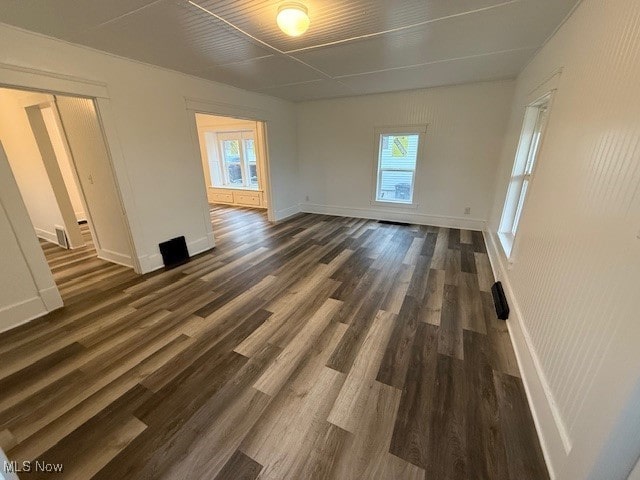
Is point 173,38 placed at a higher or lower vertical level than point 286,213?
higher

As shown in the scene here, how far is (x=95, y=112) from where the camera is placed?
8.79 ft

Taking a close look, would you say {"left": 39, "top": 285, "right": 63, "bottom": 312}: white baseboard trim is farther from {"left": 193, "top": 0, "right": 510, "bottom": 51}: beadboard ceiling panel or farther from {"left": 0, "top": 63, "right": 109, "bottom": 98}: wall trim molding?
{"left": 193, "top": 0, "right": 510, "bottom": 51}: beadboard ceiling panel

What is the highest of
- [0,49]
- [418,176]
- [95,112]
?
[0,49]

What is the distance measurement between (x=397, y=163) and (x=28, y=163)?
6.32 meters

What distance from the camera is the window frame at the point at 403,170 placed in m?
4.71

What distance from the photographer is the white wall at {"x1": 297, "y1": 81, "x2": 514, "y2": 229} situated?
14.0 feet

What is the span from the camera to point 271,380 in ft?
5.66

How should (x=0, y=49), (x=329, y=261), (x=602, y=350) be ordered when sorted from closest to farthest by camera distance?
(x=602, y=350), (x=0, y=49), (x=329, y=261)

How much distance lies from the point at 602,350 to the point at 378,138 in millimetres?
4734

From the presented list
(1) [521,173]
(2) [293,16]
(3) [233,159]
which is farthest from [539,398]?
(3) [233,159]

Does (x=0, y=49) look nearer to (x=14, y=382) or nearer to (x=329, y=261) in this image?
(x=14, y=382)

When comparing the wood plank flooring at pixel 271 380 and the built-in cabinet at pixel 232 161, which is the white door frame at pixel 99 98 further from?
the built-in cabinet at pixel 232 161

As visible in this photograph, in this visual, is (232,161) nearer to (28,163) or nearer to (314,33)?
(28,163)

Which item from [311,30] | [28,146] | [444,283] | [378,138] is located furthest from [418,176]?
[28,146]
